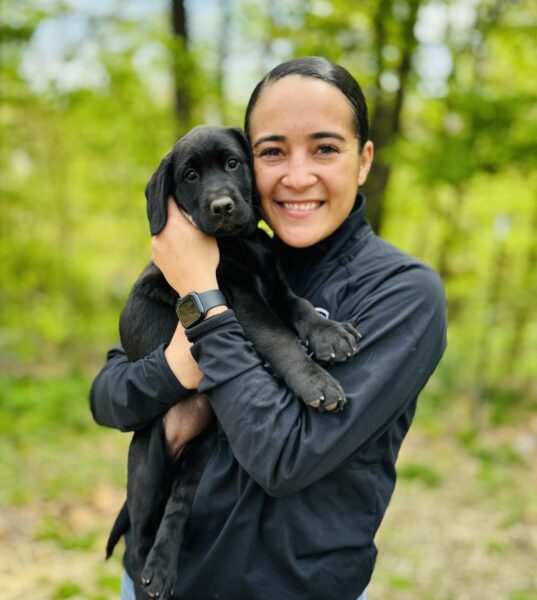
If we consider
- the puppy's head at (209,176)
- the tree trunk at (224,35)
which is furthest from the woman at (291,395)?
the tree trunk at (224,35)

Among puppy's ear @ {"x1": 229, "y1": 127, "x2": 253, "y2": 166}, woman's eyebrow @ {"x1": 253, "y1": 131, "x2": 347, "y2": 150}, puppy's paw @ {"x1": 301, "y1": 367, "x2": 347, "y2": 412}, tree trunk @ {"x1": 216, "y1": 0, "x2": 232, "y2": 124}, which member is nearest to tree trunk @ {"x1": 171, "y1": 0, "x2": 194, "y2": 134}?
tree trunk @ {"x1": 216, "y1": 0, "x2": 232, "y2": 124}

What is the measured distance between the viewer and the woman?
153 centimetres

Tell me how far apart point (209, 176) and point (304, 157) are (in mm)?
482

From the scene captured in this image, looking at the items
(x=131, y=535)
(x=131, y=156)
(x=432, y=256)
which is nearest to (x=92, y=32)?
(x=131, y=156)

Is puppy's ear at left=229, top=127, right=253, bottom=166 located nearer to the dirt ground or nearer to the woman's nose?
the woman's nose

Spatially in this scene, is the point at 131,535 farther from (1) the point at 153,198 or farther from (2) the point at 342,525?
(1) the point at 153,198

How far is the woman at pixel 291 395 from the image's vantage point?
5.03 feet

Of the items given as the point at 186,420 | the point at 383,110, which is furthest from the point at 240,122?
the point at 186,420

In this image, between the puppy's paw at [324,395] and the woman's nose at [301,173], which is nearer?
the puppy's paw at [324,395]

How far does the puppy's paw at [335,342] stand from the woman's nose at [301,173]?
1.31 feet

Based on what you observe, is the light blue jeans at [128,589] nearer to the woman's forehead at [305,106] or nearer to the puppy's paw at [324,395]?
the puppy's paw at [324,395]

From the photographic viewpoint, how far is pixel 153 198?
2045 millimetres

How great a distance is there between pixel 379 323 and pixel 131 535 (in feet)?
3.35

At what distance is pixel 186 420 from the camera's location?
1.92 metres
